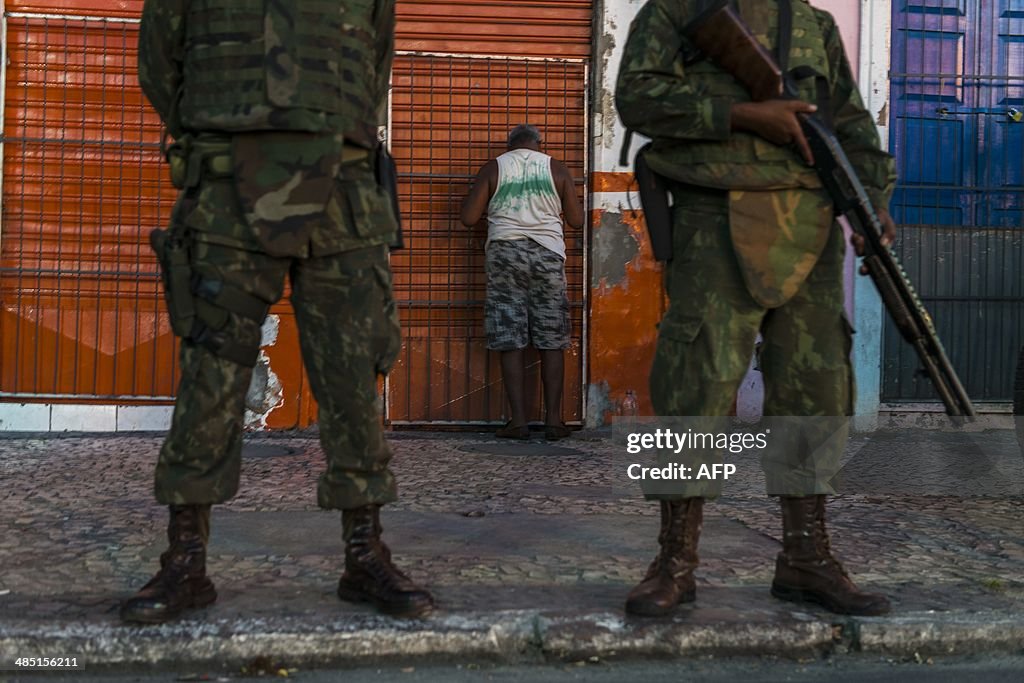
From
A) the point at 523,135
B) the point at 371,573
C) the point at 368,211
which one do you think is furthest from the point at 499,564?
the point at 523,135

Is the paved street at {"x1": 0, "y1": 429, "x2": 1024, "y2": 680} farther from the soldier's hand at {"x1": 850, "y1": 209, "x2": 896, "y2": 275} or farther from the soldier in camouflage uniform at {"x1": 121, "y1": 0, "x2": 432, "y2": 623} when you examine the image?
the soldier's hand at {"x1": 850, "y1": 209, "x2": 896, "y2": 275}

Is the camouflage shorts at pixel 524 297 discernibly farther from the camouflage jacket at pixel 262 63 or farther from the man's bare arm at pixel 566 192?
the camouflage jacket at pixel 262 63

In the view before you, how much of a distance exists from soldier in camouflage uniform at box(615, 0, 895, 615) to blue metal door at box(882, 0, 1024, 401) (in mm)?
4747

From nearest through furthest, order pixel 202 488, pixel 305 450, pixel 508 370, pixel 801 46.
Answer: pixel 202 488 → pixel 801 46 → pixel 305 450 → pixel 508 370

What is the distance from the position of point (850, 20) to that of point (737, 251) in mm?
5041

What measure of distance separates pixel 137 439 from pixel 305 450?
1041 mm

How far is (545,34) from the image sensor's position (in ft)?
24.9

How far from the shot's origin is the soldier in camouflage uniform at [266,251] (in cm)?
312

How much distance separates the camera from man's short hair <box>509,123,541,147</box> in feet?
23.7

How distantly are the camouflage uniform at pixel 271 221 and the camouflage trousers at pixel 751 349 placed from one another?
2.63 feet

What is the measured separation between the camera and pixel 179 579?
10.2 feet

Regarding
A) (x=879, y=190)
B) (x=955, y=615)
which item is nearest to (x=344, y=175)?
(x=879, y=190)

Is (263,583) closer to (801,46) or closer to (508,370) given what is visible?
(801,46)

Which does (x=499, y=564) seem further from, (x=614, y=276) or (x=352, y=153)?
(x=614, y=276)
